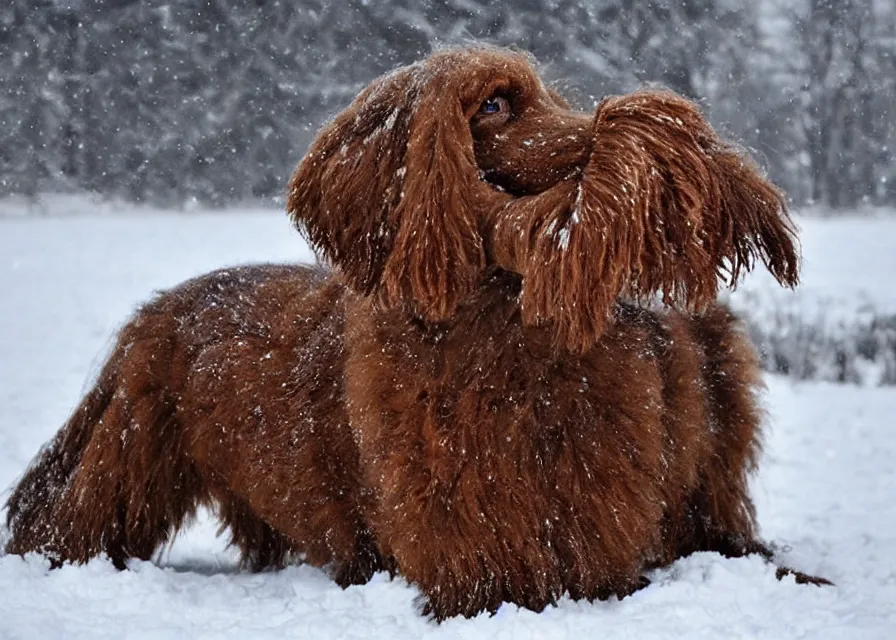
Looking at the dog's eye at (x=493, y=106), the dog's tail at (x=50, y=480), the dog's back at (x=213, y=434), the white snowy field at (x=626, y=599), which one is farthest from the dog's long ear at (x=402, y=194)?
the dog's tail at (x=50, y=480)

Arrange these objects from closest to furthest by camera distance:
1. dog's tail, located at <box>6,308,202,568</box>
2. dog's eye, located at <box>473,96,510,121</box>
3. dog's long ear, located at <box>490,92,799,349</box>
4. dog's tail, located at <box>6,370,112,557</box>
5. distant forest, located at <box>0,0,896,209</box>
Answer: dog's long ear, located at <box>490,92,799,349</box>
dog's eye, located at <box>473,96,510,121</box>
dog's tail, located at <box>6,308,202,568</box>
dog's tail, located at <box>6,370,112,557</box>
distant forest, located at <box>0,0,896,209</box>

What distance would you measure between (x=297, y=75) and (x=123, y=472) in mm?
13071

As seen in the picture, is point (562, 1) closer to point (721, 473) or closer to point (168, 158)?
point (168, 158)

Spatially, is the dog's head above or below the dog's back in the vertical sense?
above

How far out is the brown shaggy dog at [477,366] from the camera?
2.54m

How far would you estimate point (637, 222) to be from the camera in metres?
2.44

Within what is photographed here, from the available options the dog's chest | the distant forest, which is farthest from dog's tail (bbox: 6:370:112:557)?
the distant forest

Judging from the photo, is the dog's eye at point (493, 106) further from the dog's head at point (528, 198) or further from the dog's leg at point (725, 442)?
the dog's leg at point (725, 442)

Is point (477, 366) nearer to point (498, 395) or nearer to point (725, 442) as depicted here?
point (498, 395)

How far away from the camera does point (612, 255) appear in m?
2.46

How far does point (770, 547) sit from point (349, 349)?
1.77 m

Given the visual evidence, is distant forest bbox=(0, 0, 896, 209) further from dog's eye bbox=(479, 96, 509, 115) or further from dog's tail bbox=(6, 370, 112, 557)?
dog's eye bbox=(479, 96, 509, 115)

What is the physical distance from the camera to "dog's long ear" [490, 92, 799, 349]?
2.44 m

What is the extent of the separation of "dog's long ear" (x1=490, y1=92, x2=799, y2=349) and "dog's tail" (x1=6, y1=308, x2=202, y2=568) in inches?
68.7
